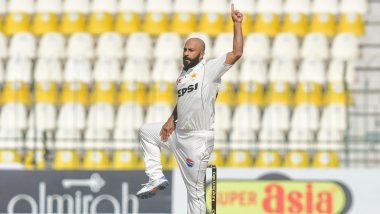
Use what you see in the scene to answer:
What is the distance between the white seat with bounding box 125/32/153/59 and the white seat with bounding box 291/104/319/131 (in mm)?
2734

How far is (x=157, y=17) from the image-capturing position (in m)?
16.3

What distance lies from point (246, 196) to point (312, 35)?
4.71m

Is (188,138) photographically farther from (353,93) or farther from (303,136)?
(353,93)

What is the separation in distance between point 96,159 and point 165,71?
7.05ft

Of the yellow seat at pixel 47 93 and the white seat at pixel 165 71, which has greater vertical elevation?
the white seat at pixel 165 71

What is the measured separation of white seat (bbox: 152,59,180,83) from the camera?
1534 centimetres

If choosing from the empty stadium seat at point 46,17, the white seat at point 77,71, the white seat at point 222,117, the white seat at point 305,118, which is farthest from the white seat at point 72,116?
the white seat at point 305,118

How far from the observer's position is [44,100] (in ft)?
50.1

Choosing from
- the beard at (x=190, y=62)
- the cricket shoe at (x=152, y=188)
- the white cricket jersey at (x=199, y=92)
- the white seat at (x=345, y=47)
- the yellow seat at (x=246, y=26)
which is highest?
the yellow seat at (x=246, y=26)

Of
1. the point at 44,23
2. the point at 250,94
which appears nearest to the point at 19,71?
the point at 44,23

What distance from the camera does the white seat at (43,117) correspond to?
49.3 ft

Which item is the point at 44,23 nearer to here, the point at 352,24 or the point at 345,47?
the point at 345,47

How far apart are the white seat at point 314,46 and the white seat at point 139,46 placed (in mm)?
2511

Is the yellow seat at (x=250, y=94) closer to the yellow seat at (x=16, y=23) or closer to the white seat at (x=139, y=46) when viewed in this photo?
the white seat at (x=139, y=46)
